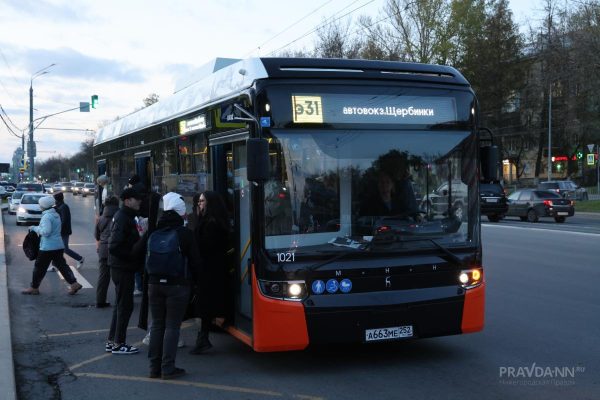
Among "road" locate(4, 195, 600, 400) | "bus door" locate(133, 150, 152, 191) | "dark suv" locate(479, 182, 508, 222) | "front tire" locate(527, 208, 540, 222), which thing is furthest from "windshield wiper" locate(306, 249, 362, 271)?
"front tire" locate(527, 208, 540, 222)

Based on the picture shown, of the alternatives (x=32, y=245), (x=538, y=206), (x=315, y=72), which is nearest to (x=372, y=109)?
(x=315, y=72)

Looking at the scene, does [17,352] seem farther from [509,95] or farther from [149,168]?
[509,95]

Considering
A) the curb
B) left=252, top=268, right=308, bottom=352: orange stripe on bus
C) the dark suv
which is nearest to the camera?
the curb

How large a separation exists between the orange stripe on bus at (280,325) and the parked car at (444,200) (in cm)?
164

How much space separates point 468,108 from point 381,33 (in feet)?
133

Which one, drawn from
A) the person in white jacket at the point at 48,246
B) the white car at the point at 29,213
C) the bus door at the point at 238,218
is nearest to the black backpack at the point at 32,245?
the person in white jacket at the point at 48,246

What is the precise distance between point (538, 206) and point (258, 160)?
26963 mm

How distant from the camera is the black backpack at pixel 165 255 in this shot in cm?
606

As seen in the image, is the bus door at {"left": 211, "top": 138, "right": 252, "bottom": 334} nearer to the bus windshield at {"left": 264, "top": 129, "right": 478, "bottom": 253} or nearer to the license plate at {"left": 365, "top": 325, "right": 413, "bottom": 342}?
the bus windshield at {"left": 264, "top": 129, "right": 478, "bottom": 253}

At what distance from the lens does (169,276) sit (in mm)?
6098

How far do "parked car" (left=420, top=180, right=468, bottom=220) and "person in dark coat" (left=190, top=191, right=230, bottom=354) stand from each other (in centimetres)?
207

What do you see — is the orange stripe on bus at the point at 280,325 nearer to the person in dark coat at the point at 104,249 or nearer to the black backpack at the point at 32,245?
the person in dark coat at the point at 104,249

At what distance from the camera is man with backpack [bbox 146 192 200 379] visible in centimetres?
609

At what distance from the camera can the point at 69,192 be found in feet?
281
